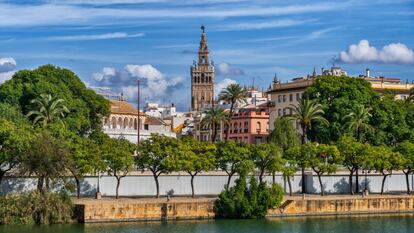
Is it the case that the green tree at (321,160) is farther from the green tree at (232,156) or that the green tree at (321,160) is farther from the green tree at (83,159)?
the green tree at (83,159)

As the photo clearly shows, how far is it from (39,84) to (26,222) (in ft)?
89.8

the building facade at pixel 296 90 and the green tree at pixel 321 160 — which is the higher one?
the building facade at pixel 296 90

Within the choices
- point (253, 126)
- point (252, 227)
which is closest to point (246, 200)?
point (252, 227)

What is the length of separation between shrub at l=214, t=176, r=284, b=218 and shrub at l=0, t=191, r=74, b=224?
524 inches

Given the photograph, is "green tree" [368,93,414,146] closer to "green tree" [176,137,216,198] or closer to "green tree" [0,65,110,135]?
"green tree" [176,137,216,198]

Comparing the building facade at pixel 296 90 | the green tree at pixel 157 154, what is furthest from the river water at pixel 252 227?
the building facade at pixel 296 90

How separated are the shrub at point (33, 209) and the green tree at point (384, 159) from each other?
31030 mm

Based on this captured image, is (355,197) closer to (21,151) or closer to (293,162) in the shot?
(293,162)

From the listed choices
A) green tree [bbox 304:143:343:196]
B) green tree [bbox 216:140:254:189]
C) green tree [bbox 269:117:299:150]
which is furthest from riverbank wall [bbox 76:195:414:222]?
green tree [bbox 269:117:299:150]

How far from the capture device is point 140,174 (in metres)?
85.6

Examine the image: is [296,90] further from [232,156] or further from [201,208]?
[201,208]

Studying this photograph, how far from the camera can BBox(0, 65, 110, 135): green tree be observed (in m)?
94.2

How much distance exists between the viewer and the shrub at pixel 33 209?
229 feet

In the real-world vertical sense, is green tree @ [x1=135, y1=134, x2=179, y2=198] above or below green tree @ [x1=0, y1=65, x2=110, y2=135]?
below
